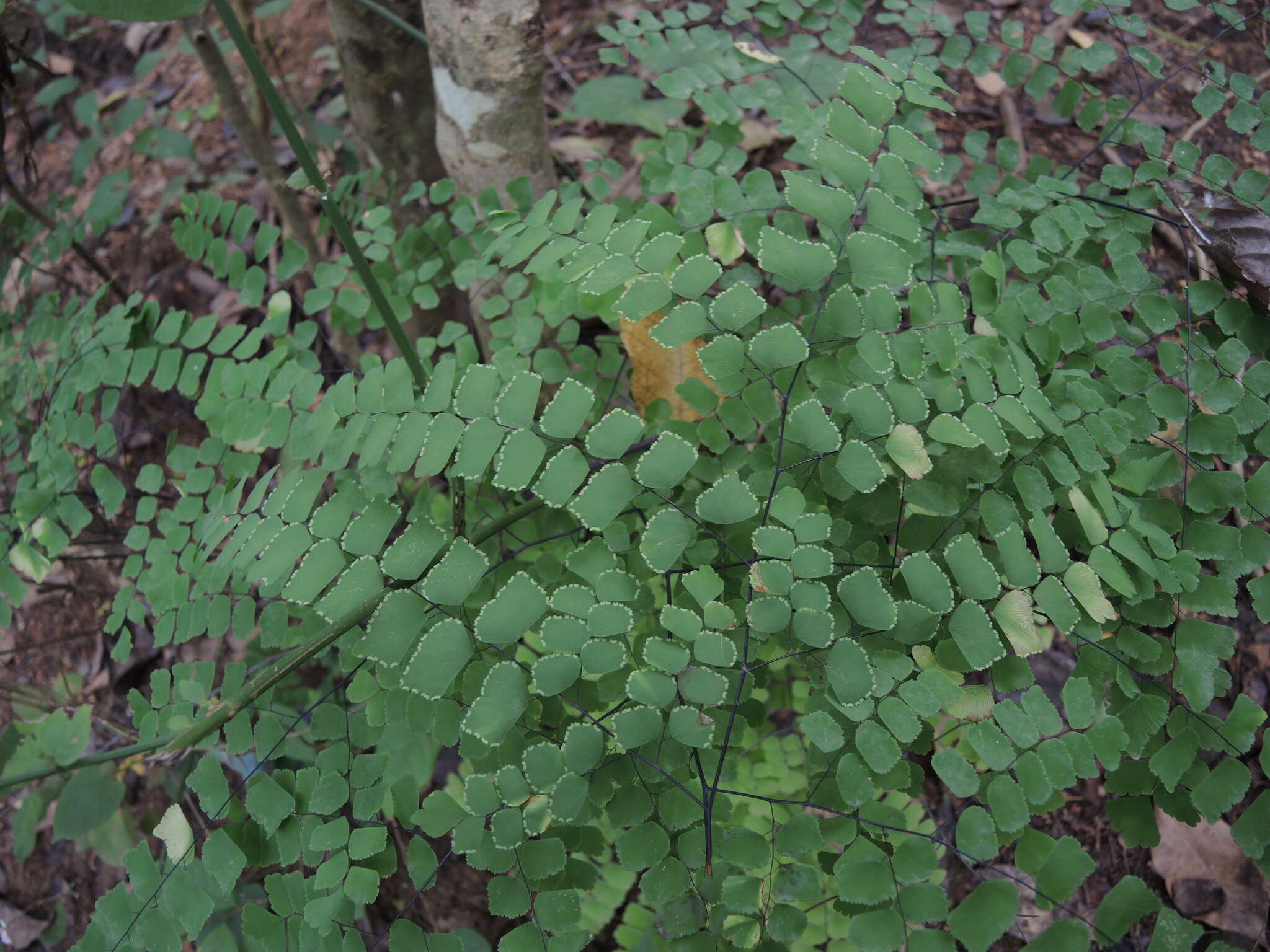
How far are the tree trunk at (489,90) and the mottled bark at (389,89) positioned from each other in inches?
7.2

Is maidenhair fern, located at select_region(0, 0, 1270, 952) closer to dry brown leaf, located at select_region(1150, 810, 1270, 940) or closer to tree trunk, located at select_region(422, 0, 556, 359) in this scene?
tree trunk, located at select_region(422, 0, 556, 359)

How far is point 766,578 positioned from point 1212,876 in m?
1.33

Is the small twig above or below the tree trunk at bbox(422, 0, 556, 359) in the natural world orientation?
below

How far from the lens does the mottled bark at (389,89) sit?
6.15 feet

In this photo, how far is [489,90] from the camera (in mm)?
1594

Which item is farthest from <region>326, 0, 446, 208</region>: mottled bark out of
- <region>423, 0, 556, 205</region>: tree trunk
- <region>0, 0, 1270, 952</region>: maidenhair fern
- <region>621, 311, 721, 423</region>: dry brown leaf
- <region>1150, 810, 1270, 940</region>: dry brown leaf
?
<region>1150, 810, 1270, 940</region>: dry brown leaf

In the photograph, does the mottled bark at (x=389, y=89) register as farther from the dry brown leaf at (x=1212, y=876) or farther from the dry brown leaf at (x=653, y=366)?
the dry brown leaf at (x=1212, y=876)

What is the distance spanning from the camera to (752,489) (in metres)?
1.00

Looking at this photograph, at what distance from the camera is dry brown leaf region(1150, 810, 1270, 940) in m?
1.47

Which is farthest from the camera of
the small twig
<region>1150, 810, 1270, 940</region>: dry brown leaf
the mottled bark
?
the small twig

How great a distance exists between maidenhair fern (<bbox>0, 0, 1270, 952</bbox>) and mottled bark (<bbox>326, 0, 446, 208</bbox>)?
34.1 inches

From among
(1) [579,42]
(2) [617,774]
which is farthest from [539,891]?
(1) [579,42]

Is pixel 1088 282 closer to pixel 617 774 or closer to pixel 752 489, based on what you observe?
pixel 752 489

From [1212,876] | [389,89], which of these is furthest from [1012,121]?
[1212,876]
